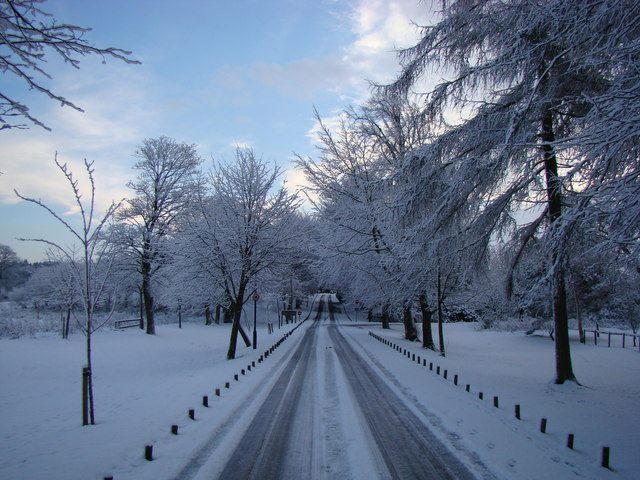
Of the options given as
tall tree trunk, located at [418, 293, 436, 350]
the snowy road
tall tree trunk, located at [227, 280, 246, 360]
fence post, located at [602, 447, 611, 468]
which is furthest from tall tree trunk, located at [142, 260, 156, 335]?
fence post, located at [602, 447, 611, 468]

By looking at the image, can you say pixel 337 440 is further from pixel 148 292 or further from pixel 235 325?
pixel 148 292

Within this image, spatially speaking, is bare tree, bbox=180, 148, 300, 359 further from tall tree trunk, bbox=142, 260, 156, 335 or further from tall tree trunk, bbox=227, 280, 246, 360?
tall tree trunk, bbox=142, 260, 156, 335

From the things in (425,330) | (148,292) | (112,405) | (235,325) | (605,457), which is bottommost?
(425,330)

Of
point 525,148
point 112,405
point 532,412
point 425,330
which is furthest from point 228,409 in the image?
point 425,330

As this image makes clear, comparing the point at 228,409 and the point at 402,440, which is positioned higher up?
the point at 402,440

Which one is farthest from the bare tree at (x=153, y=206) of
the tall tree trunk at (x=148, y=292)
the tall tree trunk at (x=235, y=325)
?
the tall tree trunk at (x=235, y=325)

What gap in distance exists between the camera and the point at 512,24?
809 cm

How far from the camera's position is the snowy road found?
589cm

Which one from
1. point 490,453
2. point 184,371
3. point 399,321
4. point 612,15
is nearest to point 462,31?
point 612,15

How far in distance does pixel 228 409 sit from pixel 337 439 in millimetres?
3219

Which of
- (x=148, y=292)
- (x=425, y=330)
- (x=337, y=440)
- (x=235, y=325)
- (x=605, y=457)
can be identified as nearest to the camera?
(x=605, y=457)

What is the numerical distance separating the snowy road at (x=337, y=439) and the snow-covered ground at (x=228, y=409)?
1.91ft

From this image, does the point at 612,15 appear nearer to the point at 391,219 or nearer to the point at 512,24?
the point at 512,24

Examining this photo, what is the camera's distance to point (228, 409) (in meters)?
9.34
